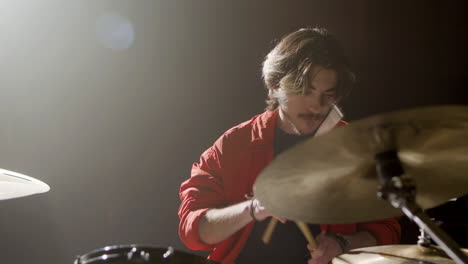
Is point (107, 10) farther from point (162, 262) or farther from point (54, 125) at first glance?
point (162, 262)

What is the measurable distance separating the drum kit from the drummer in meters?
0.49

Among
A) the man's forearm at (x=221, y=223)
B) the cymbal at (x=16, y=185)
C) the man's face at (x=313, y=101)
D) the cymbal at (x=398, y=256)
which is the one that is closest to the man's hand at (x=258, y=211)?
the man's forearm at (x=221, y=223)

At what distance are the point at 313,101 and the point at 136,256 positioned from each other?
0.99m

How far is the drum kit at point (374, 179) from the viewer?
2.68 ft

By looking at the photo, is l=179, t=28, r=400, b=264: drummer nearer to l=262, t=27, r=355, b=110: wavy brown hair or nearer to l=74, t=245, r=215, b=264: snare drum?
l=262, t=27, r=355, b=110: wavy brown hair

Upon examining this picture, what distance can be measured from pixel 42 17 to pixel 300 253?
149 centimetres

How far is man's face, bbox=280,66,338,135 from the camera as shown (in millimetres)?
1673

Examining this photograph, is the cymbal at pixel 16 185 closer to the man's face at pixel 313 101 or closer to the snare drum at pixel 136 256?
the snare drum at pixel 136 256

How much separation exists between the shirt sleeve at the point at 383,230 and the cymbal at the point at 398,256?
539mm

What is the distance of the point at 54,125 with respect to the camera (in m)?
1.84

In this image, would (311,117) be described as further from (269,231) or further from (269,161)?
(269,231)

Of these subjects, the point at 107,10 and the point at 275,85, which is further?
the point at 107,10

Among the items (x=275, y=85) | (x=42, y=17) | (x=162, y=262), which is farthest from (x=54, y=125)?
(x=162, y=262)

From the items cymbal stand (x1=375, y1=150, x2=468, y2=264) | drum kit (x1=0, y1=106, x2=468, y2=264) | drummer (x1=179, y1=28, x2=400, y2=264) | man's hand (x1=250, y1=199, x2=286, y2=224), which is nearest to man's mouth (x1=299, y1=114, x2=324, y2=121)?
drummer (x1=179, y1=28, x2=400, y2=264)
